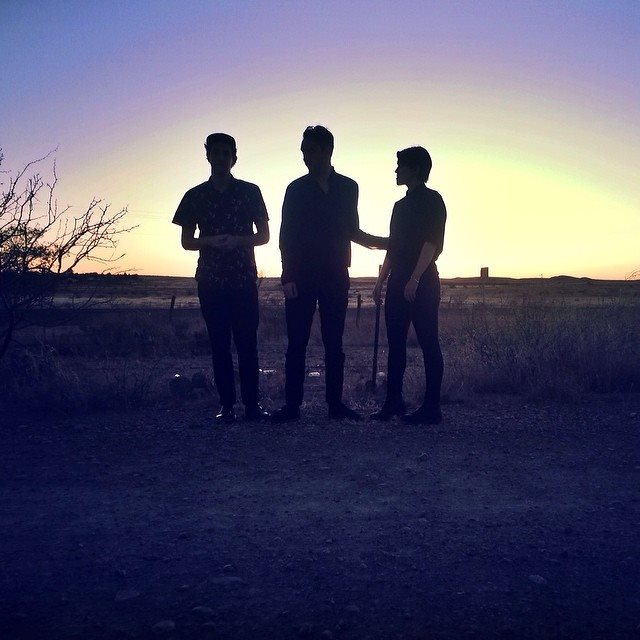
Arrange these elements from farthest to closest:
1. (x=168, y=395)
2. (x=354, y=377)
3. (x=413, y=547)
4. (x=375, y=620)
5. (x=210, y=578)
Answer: (x=354, y=377), (x=168, y=395), (x=413, y=547), (x=210, y=578), (x=375, y=620)

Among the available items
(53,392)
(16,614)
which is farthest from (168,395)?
(16,614)

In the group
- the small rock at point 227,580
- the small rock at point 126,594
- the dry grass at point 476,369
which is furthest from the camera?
the dry grass at point 476,369

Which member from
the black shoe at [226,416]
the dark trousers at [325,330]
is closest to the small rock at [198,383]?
the black shoe at [226,416]

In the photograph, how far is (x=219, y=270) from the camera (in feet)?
17.2

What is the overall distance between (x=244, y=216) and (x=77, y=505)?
9.07 ft

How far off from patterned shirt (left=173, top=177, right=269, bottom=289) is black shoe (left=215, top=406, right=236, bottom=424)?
0.99 metres

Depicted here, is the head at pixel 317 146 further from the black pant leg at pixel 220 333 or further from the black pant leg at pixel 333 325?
the black pant leg at pixel 220 333

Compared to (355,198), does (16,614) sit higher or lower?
lower

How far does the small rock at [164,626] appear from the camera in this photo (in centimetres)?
206

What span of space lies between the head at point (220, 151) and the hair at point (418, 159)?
137cm

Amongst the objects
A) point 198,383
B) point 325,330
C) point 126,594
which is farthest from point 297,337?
point 126,594

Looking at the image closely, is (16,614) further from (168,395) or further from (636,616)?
(168,395)

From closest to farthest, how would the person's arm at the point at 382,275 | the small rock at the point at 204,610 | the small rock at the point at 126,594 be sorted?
the small rock at the point at 204,610
the small rock at the point at 126,594
the person's arm at the point at 382,275

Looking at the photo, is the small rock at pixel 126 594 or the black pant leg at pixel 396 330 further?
the black pant leg at pixel 396 330
